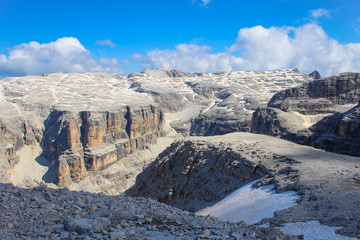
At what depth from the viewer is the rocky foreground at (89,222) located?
27.0 feet

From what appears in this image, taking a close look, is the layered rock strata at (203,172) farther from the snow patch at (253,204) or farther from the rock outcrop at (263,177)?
the snow patch at (253,204)

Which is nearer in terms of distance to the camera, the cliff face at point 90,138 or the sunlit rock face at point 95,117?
the cliff face at point 90,138

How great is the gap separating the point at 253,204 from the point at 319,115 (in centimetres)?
3867

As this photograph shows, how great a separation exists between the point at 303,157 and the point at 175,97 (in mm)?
130807

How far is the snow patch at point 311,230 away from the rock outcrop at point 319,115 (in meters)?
27.2

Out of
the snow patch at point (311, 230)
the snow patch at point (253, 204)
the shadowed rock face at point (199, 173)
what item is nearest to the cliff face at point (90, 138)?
the shadowed rock face at point (199, 173)

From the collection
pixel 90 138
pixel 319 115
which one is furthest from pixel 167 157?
pixel 90 138

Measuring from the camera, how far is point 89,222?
892cm

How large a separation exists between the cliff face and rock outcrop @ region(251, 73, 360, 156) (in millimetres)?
49686

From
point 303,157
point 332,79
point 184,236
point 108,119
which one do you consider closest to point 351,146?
point 303,157

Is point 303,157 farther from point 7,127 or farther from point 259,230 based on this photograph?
point 7,127

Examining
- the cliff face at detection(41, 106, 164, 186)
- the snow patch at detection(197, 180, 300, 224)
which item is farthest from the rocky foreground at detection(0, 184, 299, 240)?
the cliff face at detection(41, 106, 164, 186)

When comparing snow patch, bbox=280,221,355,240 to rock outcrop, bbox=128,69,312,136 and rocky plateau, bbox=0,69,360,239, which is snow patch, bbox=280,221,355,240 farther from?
rock outcrop, bbox=128,69,312,136

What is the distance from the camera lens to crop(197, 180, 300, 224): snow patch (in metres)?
12.3
